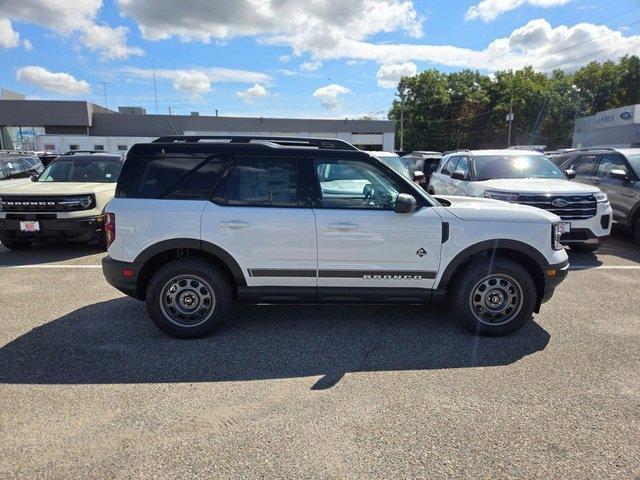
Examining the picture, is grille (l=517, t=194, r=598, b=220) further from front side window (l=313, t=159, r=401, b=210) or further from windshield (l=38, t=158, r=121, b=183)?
windshield (l=38, t=158, r=121, b=183)

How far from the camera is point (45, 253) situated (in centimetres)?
817

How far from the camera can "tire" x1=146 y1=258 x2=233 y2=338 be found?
4.32 m

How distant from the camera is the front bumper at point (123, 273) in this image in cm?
434

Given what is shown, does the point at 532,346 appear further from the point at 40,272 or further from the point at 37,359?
the point at 40,272

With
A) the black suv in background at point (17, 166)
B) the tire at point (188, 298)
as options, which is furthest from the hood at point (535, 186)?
the black suv in background at point (17, 166)

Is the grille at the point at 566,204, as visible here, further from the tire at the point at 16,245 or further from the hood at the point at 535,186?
the tire at the point at 16,245

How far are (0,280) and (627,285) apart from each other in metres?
8.67

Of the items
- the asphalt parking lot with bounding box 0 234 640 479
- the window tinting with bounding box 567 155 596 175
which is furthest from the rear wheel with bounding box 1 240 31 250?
the window tinting with bounding box 567 155 596 175

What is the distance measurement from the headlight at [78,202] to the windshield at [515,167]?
708 cm

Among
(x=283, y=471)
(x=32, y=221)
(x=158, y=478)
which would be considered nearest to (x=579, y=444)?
(x=283, y=471)

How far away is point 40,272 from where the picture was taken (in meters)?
6.81

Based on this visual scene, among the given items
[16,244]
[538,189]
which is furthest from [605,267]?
[16,244]

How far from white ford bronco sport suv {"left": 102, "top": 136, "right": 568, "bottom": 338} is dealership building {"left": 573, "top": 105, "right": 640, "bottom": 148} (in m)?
38.6

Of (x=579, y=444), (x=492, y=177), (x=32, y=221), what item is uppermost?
(x=492, y=177)
